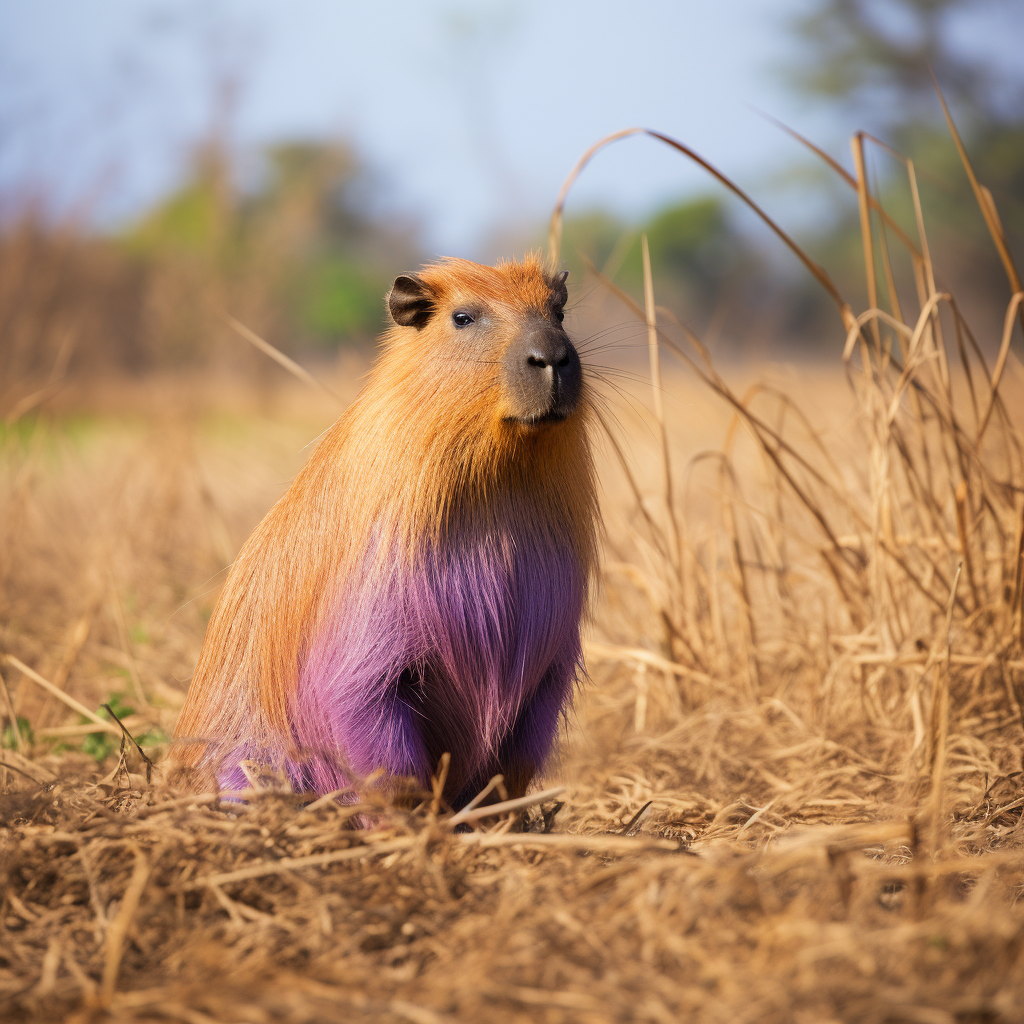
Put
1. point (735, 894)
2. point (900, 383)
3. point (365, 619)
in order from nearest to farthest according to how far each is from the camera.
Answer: point (735, 894) → point (365, 619) → point (900, 383)

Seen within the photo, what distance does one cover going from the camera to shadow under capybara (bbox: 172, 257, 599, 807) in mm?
2080

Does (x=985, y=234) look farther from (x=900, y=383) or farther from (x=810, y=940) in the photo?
(x=810, y=940)

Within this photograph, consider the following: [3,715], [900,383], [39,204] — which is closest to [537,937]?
[900,383]

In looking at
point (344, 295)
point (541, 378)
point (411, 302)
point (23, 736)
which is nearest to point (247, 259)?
point (23, 736)

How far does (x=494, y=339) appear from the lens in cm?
218

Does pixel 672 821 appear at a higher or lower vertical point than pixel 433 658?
lower

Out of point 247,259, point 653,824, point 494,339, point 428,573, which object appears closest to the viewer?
point 428,573

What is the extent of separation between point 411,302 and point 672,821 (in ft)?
5.15

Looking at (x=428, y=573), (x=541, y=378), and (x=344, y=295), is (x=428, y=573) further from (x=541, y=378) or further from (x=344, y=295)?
(x=344, y=295)

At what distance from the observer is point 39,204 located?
11.7 m

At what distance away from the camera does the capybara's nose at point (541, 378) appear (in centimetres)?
207

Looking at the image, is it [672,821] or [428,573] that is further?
[672,821]

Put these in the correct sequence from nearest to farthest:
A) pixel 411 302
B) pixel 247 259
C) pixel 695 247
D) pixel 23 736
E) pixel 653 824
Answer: pixel 411 302
pixel 653 824
pixel 23 736
pixel 247 259
pixel 695 247

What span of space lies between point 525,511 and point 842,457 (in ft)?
8.35
